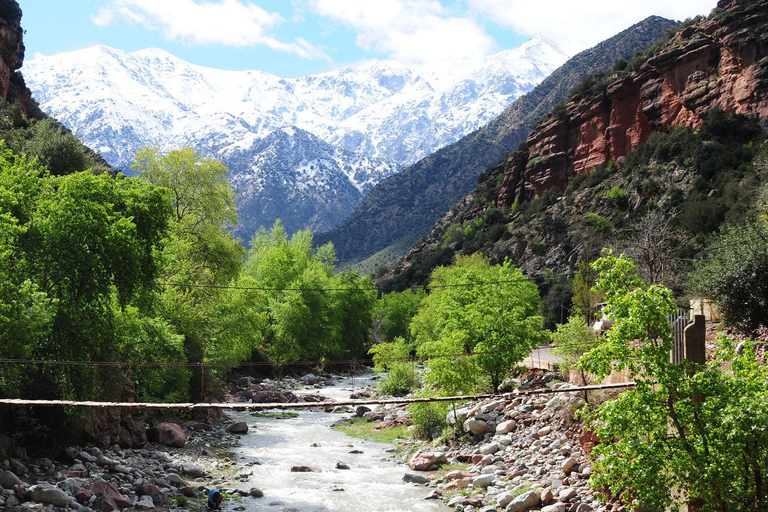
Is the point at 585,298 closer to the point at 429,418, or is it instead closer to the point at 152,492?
the point at 429,418

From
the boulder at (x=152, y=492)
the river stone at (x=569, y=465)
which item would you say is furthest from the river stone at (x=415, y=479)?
the boulder at (x=152, y=492)

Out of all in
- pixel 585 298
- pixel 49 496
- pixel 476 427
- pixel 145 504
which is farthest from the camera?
pixel 585 298

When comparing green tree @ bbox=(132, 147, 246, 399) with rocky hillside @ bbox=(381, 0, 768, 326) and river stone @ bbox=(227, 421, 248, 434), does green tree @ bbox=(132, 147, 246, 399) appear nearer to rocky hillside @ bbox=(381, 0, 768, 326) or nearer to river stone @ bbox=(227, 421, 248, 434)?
river stone @ bbox=(227, 421, 248, 434)

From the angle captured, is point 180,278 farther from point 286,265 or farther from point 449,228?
point 449,228

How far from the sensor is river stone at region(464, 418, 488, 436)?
24531 millimetres

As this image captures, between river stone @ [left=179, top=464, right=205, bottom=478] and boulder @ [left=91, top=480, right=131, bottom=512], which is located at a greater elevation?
boulder @ [left=91, top=480, right=131, bottom=512]

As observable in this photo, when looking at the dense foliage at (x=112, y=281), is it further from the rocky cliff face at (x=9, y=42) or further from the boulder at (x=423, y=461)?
the rocky cliff face at (x=9, y=42)

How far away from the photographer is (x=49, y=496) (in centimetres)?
1524

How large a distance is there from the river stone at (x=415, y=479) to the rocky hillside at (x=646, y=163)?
22.2 m

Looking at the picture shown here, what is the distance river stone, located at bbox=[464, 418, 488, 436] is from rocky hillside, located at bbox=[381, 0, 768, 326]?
1750cm

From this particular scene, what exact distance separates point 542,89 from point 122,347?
545 ft

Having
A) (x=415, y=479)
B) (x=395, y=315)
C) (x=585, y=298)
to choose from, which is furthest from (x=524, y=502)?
(x=395, y=315)

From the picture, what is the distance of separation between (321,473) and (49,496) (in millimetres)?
9508

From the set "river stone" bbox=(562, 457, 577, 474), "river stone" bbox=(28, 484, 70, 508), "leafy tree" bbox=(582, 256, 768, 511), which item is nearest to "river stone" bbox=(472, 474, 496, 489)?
"river stone" bbox=(562, 457, 577, 474)
